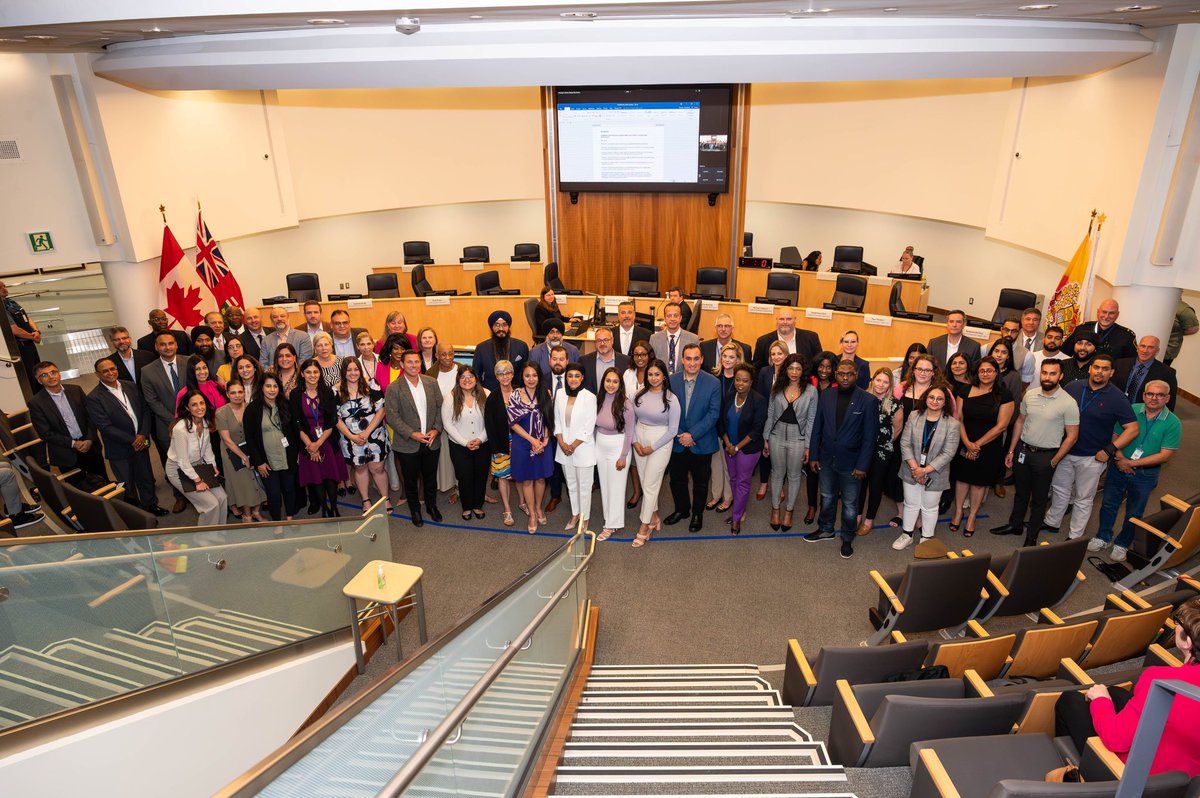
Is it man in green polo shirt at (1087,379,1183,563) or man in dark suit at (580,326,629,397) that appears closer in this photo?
man in green polo shirt at (1087,379,1183,563)

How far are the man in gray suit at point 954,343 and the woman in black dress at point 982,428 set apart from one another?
108 cm

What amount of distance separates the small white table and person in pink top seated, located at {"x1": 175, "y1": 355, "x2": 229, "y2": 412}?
2.64 m

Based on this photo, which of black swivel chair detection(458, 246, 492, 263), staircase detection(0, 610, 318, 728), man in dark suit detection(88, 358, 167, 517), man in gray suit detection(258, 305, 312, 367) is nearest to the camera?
staircase detection(0, 610, 318, 728)

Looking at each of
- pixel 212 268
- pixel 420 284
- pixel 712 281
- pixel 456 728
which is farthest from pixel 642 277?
pixel 456 728

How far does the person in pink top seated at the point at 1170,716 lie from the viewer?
2492 mm

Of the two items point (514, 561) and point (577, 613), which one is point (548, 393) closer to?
point (514, 561)

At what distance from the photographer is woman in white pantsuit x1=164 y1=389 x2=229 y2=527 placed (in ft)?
19.5

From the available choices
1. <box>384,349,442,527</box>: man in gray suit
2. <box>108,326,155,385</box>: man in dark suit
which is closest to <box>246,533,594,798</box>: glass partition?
<box>384,349,442,527</box>: man in gray suit

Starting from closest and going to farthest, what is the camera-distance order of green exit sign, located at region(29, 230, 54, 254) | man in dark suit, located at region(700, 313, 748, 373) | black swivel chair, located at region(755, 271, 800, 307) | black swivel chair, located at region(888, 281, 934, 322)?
1. man in dark suit, located at region(700, 313, 748, 373)
2. green exit sign, located at region(29, 230, 54, 254)
3. black swivel chair, located at region(888, 281, 934, 322)
4. black swivel chair, located at region(755, 271, 800, 307)

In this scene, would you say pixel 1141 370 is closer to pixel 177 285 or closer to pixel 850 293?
pixel 850 293

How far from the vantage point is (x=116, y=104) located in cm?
830

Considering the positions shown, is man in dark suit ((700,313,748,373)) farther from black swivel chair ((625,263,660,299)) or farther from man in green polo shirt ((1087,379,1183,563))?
black swivel chair ((625,263,660,299))

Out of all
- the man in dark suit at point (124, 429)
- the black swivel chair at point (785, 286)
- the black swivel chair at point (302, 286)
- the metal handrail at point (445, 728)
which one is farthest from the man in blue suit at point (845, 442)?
the black swivel chair at point (302, 286)

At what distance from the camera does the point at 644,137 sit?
12008 millimetres
